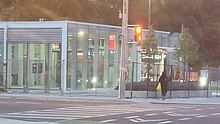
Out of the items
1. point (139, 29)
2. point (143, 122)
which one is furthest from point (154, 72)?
point (143, 122)

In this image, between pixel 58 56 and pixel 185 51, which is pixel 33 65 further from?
pixel 185 51

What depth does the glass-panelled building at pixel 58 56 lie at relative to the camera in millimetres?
43281

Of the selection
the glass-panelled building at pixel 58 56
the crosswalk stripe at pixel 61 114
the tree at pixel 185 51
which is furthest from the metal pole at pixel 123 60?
the tree at pixel 185 51

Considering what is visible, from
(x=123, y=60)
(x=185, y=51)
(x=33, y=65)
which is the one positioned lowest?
(x=33, y=65)

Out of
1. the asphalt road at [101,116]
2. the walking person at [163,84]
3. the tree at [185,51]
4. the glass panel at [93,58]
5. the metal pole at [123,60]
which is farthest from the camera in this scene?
the tree at [185,51]

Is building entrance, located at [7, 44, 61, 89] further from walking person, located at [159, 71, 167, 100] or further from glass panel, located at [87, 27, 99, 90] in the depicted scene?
walking person, located at [159, 71, 167, 100]

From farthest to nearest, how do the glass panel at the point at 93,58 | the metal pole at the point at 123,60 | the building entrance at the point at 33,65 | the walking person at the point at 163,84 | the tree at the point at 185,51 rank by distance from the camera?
1. the tree at the point at 185,51
2. the glass panel at the point at 93,58
3. the building entrance at the point at 33,65
4. the walking person at the point at 163,84
5. the metal pole at the point at 123,60

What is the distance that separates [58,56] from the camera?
147 ft

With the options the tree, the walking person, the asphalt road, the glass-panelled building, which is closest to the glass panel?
the glass-panelled building

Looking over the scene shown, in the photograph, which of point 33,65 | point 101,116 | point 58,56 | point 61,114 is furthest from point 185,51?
point 101,116

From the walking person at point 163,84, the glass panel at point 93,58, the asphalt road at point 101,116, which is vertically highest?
the glass panel at point 93,58

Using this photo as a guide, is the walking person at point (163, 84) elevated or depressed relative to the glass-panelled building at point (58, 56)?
depressed

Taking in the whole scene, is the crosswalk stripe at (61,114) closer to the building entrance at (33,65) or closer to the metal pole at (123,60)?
the metal pole at (123,60)

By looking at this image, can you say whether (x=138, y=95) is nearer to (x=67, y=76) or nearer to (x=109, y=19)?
(x=67, y=76)
